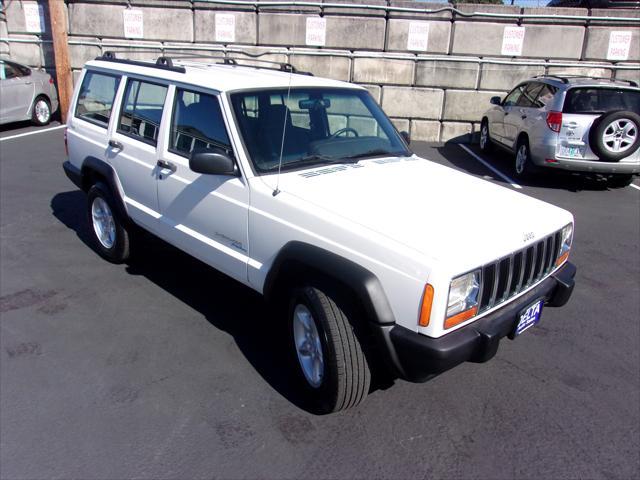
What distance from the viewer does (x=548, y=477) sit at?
284 cm

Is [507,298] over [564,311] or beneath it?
over

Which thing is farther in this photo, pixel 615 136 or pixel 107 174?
pixel 615 136

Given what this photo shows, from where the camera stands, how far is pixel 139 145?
4539 millimetres

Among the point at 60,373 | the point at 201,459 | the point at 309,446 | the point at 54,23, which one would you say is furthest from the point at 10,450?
the point at 54,23

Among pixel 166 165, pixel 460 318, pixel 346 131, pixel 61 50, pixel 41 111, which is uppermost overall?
pixel 61 50

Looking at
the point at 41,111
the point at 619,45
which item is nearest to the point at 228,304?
the point at 41,111

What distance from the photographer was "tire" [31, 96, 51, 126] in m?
11.9

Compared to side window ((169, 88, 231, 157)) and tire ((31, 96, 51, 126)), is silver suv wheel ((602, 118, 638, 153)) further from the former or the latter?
tire ((31, 96, 51, 126))

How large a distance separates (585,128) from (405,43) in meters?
5.36

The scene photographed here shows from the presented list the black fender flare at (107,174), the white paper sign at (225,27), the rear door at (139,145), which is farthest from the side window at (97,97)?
the white paper sign at (225,27)

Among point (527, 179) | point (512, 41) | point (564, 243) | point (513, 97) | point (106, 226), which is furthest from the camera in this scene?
point (512, 41)

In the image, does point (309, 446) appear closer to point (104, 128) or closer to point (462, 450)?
point (462, 450)

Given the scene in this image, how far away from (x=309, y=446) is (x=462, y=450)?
0.84m

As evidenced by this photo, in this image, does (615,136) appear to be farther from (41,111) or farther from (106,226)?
(41,111)
